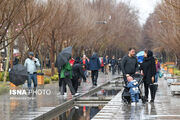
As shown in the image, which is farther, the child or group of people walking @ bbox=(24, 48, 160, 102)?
group of people walking @ bbox=(24, 48, 160, 102)

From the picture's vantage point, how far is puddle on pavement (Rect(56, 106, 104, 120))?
42.0 feet

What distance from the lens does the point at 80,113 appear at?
13859 mm

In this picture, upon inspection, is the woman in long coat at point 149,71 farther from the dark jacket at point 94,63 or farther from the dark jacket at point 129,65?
the dark jacket at point 94,63

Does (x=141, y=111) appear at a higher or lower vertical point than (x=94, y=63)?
lower

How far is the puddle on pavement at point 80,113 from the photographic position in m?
12.8

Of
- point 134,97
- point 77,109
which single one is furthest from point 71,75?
point 134,97

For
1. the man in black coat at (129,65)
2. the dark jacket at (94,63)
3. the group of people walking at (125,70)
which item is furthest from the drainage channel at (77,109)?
the dark jacket at (94,63)

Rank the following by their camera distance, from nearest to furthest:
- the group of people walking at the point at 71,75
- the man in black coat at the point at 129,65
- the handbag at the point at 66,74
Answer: the man in black coat at the point at 129,65, the handbag at the point at 66,74, the group of people walking at the point at 71,75

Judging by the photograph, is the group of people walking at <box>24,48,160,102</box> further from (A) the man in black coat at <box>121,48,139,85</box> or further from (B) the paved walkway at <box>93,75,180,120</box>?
(B) the paved walkway at <box>93,75,180,120</box>

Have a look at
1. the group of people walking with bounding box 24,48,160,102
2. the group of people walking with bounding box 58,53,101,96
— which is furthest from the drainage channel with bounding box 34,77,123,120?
the group of people walking with bounding box 24,48,160,102

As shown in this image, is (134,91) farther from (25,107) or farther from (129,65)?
(25,107)

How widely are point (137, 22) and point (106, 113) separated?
232ft

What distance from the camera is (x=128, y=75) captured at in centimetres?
1452

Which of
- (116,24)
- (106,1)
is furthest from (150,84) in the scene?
(116,24)
